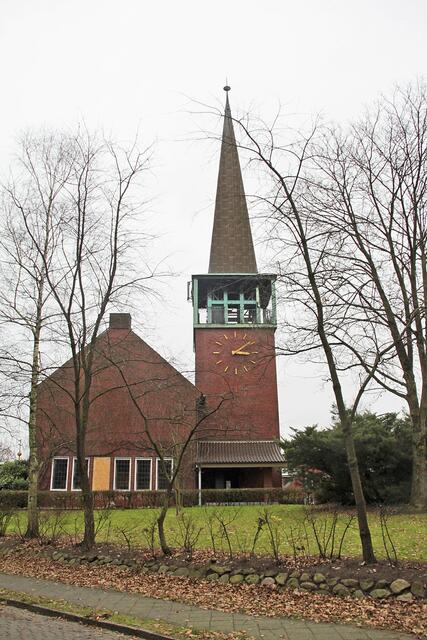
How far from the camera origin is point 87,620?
7.25 m

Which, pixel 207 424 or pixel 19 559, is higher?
pixel 207 424

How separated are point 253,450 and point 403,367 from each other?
15.8 m

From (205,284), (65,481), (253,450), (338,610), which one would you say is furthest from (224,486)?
(338,610)

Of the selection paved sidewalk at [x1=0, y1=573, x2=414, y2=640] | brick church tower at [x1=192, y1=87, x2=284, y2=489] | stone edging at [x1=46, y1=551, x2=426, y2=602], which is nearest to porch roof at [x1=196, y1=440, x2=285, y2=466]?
brick church tower at [x1=192, y1=87, x2=284, y2=489]

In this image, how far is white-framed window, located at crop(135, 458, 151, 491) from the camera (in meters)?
30.4

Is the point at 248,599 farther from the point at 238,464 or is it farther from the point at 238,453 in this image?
the point at 238,453

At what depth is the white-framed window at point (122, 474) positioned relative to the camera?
30547mm

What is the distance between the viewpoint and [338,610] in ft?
24.2

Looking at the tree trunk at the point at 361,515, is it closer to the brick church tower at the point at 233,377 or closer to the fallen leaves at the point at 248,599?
the fallen leaves at the point at 248,599

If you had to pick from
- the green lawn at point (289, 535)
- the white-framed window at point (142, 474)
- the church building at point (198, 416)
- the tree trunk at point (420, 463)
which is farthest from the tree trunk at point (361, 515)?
the white-framed window at point (142, 474)

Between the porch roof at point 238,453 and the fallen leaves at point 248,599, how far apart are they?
19.5 metres

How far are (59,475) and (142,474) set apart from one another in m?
4.72

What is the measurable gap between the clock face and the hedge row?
7829mm

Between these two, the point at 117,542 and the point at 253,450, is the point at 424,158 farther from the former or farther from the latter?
the point at 253,450
